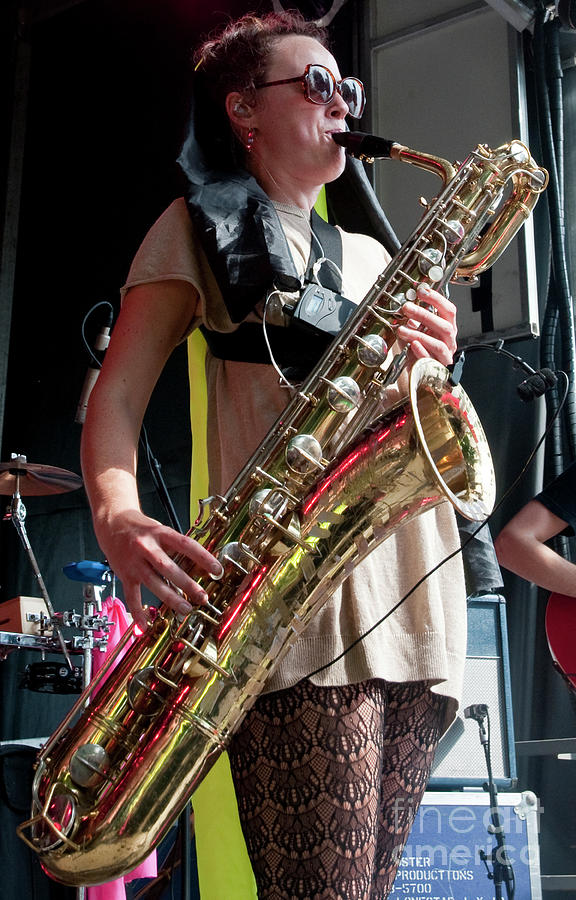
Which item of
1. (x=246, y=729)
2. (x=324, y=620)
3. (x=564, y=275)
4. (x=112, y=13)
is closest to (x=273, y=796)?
(x=246, y=729)

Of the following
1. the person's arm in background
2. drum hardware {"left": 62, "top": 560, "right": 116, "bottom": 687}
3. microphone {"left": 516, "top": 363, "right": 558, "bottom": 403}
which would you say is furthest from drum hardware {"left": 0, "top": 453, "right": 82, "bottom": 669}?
microphone {"left": 516, "top": 363, "right": 558, "bottom": 403}

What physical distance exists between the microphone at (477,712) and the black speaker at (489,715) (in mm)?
18

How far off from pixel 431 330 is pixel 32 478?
3579mm

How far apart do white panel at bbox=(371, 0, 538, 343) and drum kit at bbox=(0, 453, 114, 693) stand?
6.86ft

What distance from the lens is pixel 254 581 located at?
1321 millimetres

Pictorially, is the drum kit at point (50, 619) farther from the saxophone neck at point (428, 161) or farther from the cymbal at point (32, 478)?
the saxophone neck at point (428, 161)

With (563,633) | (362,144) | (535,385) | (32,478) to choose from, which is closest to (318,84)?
(362,144)

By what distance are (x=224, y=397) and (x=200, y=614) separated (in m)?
0.36

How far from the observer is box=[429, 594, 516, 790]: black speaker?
304cm

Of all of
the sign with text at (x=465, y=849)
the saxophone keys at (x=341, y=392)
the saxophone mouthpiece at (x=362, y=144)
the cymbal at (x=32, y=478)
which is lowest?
the sign with text at (x=465, y=849)

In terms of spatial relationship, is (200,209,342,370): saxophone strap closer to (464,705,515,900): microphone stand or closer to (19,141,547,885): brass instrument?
(19,141,547,885): brass instrument

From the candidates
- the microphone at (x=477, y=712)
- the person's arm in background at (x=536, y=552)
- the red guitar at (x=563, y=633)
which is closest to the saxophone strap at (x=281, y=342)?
the microphone at (x=477, y=712)

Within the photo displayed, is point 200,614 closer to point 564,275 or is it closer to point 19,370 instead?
point 564,275

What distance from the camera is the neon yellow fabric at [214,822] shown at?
158 cm
